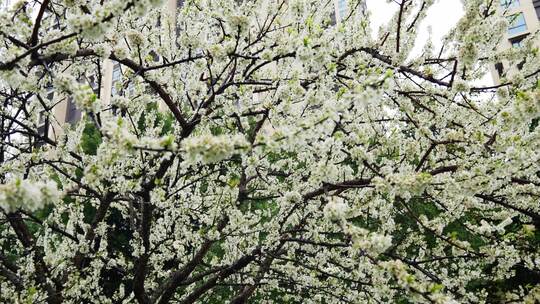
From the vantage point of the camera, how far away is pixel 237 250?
624cm

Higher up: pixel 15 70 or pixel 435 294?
pixel 15 70

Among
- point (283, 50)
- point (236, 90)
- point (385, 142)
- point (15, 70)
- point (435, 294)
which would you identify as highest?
point (236, 90)

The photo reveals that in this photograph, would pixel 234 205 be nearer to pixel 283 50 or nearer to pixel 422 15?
pixel 283 50

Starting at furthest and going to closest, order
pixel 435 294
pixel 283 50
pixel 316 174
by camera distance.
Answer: pixel 283 50
pixel 316 174
pixel 435 294

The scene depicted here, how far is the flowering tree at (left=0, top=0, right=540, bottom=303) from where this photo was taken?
10.1 feet

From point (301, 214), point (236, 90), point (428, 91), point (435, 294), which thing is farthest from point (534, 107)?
point (236, 90)

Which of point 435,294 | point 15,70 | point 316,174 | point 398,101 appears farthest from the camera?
point 398,101

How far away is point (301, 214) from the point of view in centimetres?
579

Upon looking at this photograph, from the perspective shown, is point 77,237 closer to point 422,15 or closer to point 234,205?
point 234,205

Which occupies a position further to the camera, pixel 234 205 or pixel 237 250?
pixel 237 250

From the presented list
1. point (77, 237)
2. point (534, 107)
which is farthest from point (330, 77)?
point (77, 237)

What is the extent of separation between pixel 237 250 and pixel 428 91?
12.0 feet

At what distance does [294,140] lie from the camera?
9.29 ft

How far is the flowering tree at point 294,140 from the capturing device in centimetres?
308
